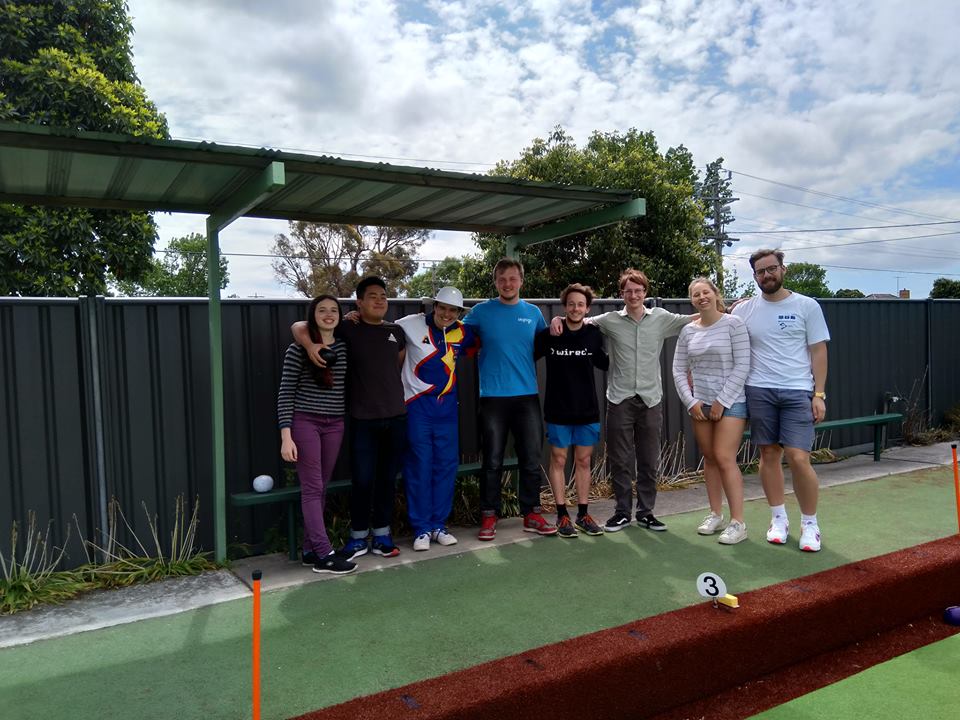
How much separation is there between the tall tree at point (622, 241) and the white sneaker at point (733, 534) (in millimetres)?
8898

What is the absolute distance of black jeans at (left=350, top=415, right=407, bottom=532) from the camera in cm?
422

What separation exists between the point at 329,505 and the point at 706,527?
2.60 m

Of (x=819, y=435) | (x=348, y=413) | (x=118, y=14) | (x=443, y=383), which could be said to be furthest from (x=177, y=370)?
(x=118, y=14)

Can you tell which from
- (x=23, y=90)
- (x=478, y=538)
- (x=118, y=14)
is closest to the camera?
(x=478, y=538)

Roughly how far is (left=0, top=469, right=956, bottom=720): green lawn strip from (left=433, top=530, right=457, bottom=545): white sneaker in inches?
9.0

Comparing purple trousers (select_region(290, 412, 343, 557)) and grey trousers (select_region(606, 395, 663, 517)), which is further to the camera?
grey trousers (select_region(606, 395, 663, 517))

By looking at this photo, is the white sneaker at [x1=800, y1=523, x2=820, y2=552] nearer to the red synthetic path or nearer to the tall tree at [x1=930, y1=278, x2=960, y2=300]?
the red synthetic path

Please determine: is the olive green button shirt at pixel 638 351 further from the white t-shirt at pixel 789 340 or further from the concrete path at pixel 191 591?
the concrete path at pixel 191 591

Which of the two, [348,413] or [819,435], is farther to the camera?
[819,435]

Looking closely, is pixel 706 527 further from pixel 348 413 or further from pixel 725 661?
pixel 348 413

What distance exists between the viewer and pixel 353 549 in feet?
14.0

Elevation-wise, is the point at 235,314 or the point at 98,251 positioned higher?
the point at 98,251

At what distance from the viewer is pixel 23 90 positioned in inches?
423

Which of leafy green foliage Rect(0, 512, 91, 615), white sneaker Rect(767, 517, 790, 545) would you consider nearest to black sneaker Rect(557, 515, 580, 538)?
white sneaker Rect(767, 517, 790, 545)
